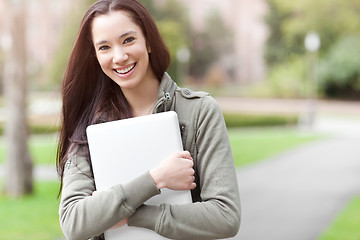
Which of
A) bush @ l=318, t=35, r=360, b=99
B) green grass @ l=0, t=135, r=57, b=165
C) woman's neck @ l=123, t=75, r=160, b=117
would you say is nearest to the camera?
woman's neck @ l=123, t=75, r=160, b=117

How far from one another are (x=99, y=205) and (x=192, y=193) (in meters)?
0.31

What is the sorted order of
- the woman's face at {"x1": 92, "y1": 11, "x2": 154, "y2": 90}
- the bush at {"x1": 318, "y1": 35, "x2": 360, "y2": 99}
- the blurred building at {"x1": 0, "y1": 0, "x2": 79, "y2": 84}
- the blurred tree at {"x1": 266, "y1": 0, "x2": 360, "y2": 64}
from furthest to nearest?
the blurred building at {"x1": 0, "y1": 0, "x2": 79, "y2": 84} < the bush at {"x1": 318, "y1": 35, "x2": 360, "y2": 99} < the blurred tree at {"x1": 266, "y1": 0, "x2": 360, "y2": 64} < the woman's face at {"x1": 92, "y1": 11, "x2": 154, "y2": 90}

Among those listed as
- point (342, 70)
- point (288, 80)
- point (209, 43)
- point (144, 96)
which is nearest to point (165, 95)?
point (144, 96)

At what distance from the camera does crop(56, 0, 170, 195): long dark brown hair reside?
173 centimetres

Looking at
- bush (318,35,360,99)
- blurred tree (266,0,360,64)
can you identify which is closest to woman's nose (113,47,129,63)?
blurred tree (266,0,360,64)

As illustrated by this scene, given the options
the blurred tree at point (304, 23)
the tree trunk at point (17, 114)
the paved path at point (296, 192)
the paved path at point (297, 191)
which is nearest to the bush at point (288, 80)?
the blurred tree at point (304, 23)

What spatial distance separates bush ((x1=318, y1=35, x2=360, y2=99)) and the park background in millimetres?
58

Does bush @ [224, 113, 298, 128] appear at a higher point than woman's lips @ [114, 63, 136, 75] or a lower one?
lower

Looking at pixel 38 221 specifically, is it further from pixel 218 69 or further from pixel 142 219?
pixel 218 69

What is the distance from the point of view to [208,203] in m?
1.58

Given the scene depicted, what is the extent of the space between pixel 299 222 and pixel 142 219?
4.54 meters

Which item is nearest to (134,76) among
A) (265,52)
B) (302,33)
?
(302,33)

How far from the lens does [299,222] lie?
5773 mm

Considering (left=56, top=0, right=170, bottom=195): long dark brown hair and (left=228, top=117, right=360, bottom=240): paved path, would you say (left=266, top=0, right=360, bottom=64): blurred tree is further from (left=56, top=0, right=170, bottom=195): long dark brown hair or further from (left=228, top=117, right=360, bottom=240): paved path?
(left=56, top=0, right=170, bottom=195): long dark brown hair
